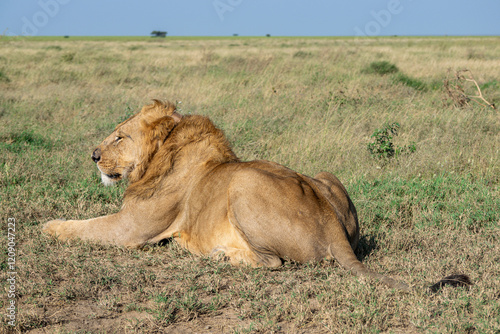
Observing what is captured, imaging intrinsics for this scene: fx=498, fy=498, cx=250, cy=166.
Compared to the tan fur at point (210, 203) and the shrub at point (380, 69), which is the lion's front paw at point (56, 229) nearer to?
the tan fur at point (210, 203)

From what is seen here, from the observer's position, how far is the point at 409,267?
3793 mm

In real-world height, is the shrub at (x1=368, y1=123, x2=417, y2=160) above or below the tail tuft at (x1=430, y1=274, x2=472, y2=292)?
above

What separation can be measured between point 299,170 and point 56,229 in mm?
3149

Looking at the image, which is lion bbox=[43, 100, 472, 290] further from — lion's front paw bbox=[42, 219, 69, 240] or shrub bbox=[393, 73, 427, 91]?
shrub bbox=[393, 73, 427, 91]

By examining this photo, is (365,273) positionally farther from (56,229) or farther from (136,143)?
(56,229)

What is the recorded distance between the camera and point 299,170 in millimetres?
6414

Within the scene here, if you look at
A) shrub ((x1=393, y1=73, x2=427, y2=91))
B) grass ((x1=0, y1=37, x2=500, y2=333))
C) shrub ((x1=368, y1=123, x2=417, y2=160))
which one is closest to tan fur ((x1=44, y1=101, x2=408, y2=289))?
grass ((x1=0, y1=37, x2=500, y2=333))

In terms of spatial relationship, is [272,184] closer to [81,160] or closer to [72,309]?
[72,309]

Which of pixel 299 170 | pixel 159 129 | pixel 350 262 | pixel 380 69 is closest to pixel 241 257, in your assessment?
pixel 350 262

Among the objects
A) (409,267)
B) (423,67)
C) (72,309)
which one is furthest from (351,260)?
(423,67)

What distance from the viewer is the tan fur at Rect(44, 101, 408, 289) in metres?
3.50

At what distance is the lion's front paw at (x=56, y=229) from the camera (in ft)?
14.1

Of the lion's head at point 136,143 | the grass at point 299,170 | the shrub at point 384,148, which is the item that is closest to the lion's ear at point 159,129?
the lion's head at point 136,143

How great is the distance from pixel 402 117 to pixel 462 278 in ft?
18.7
